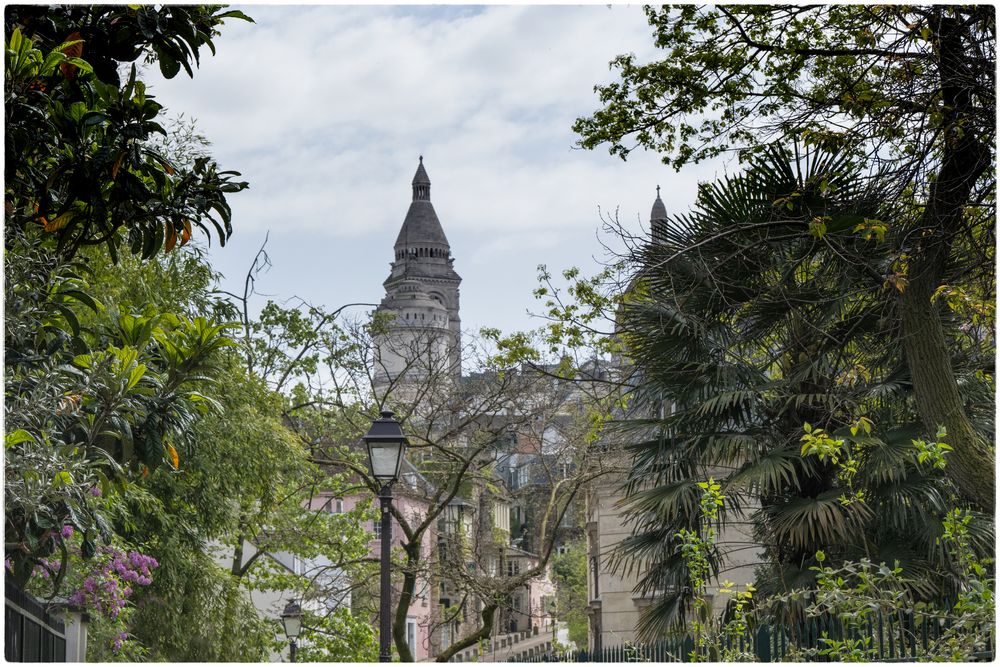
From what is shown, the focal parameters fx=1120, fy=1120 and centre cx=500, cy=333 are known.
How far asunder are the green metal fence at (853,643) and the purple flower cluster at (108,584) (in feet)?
16.1

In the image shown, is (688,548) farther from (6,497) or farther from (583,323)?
(583,323)

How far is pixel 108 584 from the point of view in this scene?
10609 millimetres

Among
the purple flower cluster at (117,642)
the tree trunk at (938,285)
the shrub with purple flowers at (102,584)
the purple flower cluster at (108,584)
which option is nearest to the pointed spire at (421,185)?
the purple flower cluster at (117,642)

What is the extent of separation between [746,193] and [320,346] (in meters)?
11.9

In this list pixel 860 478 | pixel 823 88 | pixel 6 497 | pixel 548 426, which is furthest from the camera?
pixel 548 426

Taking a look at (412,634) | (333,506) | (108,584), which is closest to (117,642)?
(108,584)

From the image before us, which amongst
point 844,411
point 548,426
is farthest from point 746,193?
point 548,426

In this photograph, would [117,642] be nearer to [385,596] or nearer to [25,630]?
[385,596]

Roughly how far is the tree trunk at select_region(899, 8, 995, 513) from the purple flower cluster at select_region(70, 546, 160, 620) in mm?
7364

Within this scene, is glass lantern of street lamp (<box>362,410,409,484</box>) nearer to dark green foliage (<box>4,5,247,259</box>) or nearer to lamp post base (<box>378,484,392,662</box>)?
lamp post base (<box>378,484,392,662</box>)

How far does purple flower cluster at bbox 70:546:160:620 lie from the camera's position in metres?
10.4

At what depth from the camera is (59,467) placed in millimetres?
5168

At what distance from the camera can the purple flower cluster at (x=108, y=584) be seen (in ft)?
34.0

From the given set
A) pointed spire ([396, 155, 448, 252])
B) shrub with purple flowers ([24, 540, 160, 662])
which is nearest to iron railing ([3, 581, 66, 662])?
shrub with purple flowers ([24, 540, 160, 662])
